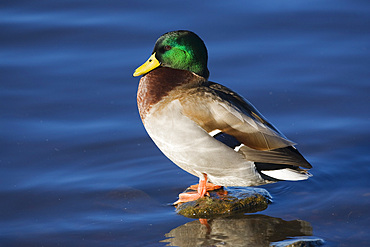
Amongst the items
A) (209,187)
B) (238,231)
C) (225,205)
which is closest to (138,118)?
(209,187)

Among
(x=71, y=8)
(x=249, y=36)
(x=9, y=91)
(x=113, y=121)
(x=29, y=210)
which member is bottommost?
(x=29, y=210)

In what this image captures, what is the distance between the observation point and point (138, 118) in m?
7.10

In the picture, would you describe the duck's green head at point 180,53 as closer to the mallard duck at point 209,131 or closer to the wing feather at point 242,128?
the mallard duck at point 209,131

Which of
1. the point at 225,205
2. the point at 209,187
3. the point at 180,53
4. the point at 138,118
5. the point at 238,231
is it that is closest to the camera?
the point at 238,231

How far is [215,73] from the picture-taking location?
25.4 ft

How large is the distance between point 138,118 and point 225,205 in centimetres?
196

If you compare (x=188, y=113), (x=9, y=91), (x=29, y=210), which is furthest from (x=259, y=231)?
(x=9, y=91)

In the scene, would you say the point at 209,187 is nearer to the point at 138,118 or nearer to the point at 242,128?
the point at 242,128

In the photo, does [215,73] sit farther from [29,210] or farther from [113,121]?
[29,210]

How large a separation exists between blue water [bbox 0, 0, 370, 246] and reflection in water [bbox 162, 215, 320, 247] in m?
0.02

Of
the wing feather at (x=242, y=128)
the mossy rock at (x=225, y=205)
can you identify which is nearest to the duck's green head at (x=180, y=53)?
the wing feather at (x=242, y=128)

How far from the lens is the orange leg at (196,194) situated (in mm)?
5543

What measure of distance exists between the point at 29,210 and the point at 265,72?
10.9ft

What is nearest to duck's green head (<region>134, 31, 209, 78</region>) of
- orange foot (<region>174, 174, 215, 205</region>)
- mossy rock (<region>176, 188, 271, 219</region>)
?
orange foot (<region>174, 174, 215, 205</region>)
